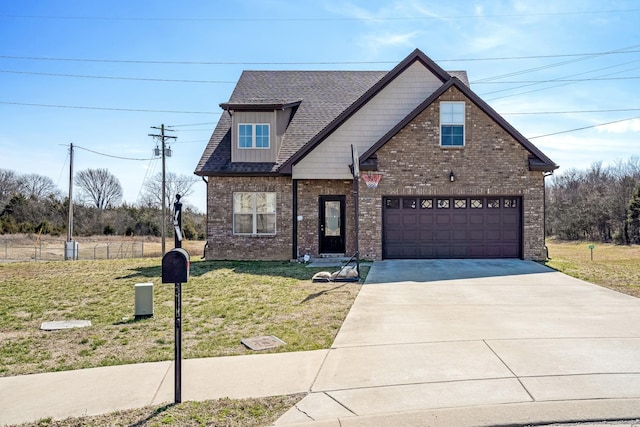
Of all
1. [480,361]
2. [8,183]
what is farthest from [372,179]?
[8,183]

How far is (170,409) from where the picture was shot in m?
4.68

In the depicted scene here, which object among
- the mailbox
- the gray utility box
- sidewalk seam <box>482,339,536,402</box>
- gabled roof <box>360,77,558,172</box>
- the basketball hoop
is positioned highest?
gabled roof <box>360,77,558,172</box>

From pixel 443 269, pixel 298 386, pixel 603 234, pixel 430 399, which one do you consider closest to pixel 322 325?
pixel 298 386

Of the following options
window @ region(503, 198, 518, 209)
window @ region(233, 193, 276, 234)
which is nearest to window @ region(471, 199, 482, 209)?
Result: window @ region(503, 198, 518, 209)

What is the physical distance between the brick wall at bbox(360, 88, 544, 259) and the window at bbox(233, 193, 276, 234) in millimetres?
3845

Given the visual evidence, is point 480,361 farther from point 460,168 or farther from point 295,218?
point 295,218

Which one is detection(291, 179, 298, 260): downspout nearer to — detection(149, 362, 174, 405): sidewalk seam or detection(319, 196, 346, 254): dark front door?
detection(319, 196, 346, 254): dark front door

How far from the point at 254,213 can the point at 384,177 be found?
530cm

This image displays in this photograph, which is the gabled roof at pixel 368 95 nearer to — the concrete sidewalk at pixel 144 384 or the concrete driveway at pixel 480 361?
the concrete driveway at pixel 480 361

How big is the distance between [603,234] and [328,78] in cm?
3398

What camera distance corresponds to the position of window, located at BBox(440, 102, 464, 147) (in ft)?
56.6

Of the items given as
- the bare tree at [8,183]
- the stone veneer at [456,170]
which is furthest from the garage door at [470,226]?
the bare tree at [8,183]

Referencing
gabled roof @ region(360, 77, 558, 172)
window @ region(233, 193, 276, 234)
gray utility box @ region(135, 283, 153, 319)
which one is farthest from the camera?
window @ region(233, 193, 276, 234)

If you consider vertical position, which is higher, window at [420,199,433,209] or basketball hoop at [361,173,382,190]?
basketball hoop at [361,173,382,190]
